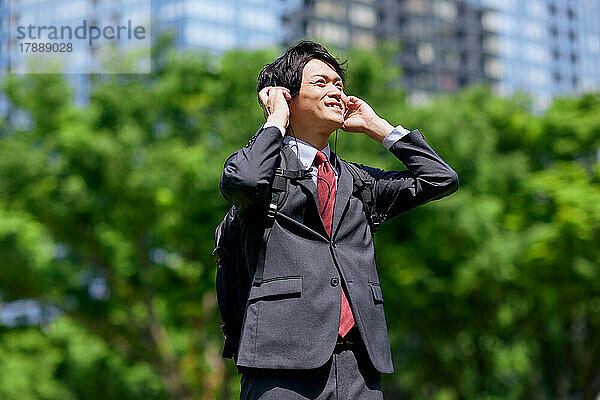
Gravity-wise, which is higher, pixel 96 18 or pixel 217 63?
pixel 96 18

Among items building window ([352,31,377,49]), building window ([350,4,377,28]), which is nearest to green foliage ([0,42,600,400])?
building window ([352,31,377,49])

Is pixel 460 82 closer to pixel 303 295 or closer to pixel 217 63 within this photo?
pixel 217 63

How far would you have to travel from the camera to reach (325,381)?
2.97m

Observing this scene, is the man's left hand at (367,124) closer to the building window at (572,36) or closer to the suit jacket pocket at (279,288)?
the suit jacket pocket at (279,288)

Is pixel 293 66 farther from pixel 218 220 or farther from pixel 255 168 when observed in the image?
pixel 218 220

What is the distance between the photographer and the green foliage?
15.5 metres

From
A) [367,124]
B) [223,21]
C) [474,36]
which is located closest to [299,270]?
[367,124]

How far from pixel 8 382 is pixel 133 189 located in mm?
8317

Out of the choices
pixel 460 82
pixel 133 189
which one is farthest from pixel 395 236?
pixel 460 82

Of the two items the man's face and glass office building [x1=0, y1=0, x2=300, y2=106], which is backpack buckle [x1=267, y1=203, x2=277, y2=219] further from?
glass office building [x1=0, y1=0, x2=300, y2=106]

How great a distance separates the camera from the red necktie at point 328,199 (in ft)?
9.98

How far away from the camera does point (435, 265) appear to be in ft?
52.9

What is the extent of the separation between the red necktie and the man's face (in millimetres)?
141

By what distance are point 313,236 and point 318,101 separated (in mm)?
604
